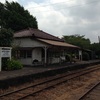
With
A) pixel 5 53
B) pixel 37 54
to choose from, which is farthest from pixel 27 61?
pixel 5 53

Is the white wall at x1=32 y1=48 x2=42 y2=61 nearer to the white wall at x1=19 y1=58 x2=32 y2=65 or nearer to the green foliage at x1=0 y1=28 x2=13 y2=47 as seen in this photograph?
the white wall at x1=19 y1=58 x2=32 y2=65

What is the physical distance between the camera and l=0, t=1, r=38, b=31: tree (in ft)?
166

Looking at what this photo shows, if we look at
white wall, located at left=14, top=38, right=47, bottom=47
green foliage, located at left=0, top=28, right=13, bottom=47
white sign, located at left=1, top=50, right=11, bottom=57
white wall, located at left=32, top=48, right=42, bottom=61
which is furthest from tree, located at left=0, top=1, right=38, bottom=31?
white sign, located at left=1, top=50, right=11, bottom=57

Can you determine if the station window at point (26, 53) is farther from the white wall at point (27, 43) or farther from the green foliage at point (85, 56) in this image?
the green foliage at point (85, 56)

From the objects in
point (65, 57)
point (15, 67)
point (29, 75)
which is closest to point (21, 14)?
point (65, 57)

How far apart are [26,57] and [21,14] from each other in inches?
932

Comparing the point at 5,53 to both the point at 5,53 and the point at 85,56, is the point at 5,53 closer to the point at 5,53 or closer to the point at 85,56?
the point at 5,53

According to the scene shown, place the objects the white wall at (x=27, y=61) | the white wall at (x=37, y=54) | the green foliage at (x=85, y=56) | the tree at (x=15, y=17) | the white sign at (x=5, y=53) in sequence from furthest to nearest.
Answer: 1. the green foliage at (x=85, y=56)
2. the tree at (x=15, y=17)
3. the white wall at (x=37, y=54)
4. the white wall at (x=27, y=61)
5. the white sign at (x=5, y=53)

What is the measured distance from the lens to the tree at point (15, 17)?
50.7m

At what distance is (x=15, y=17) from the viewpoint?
167 feet

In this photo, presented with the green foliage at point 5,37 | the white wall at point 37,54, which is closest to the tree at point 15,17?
the white wall at point 37,54

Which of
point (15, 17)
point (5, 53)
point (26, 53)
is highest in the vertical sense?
point (15, 17)

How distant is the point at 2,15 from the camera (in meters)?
51.6

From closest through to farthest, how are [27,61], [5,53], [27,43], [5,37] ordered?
[5,53] → [5,37] → [27,61] → [27,43]
